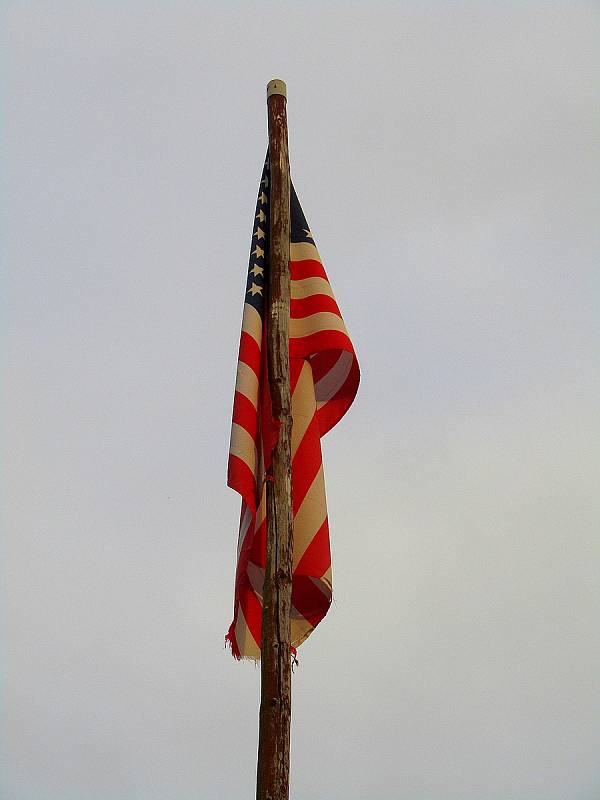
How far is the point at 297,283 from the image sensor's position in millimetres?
6102

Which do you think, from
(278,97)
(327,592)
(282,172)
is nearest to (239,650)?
(327,592)

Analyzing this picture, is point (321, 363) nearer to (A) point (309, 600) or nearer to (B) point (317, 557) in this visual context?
(B) point (317, 557)

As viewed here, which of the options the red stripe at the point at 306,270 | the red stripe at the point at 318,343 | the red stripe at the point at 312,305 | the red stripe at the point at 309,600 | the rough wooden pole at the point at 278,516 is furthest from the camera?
the red stripe at the point at 306,270

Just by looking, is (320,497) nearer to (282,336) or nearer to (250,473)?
(250,473)

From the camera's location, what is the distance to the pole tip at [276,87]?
6129mm

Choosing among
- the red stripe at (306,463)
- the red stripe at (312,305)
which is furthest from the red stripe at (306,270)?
the red stripe at (306,463)

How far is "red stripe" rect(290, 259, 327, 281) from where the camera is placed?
607cm

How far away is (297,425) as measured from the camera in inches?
218

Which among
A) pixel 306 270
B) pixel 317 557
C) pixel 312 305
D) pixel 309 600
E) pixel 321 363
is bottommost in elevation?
pixel 309 600

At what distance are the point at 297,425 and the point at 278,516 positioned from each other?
78 centimetres

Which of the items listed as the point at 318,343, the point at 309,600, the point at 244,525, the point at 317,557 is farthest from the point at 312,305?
the point at 309,600

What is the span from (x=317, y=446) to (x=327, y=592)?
88 centimetres

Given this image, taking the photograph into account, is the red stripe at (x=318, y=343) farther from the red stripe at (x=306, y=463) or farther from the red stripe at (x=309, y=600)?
the red stripe at (x=309, y=600)

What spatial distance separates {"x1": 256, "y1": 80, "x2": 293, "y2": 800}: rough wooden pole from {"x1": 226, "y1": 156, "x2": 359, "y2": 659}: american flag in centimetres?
12
